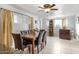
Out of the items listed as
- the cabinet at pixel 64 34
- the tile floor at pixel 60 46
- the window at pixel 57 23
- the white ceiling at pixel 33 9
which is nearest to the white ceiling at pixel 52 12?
the white ceiling at pixel 33 9

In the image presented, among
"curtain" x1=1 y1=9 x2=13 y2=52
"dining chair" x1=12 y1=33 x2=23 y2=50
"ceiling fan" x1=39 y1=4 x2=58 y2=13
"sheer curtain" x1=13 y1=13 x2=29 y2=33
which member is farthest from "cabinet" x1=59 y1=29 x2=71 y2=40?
"curtain" x1=1 y1=9 x2=13 y2=52

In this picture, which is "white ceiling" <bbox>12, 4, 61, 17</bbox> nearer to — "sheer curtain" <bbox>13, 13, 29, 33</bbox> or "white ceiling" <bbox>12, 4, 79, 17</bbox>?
"white ceiling" <bbox>12, 4, 79, 17</bbox>

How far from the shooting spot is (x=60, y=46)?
6.12ft

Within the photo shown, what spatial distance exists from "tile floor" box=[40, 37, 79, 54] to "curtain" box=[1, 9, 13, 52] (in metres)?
0.58

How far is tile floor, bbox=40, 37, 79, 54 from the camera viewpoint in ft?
5.87

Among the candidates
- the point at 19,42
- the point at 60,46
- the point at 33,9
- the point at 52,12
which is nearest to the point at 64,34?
the point at 60,46

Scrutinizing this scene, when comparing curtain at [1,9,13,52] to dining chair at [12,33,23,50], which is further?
dining chair at [12,33,23,50]

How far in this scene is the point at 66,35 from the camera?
6.35ft

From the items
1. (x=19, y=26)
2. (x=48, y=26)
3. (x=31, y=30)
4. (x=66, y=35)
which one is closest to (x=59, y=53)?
(x=66, y=35)

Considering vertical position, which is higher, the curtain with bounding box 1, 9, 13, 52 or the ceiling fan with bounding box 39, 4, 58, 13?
the ceiling fan with bounding box 39, 4, 58, 13

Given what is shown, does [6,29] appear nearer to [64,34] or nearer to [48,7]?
[48,7]

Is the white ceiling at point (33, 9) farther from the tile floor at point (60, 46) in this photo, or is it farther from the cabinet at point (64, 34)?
the tile floor at point (60, 46)

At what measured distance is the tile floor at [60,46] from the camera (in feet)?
5.87
